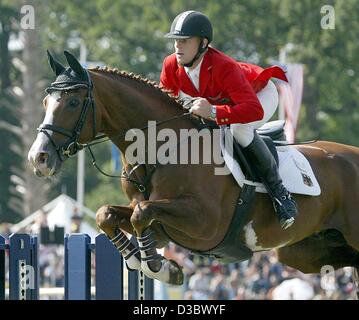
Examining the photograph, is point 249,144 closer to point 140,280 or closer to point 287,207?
point 287,207

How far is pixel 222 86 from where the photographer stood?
318 inches

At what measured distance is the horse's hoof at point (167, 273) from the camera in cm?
780

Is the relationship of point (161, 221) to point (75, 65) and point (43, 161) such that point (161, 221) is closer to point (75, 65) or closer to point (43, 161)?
point (43, 161)

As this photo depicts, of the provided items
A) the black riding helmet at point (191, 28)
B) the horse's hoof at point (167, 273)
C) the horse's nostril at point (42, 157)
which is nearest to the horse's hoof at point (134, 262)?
the horse's hoof at point (167, 273)

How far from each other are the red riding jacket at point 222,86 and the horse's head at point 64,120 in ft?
2.53

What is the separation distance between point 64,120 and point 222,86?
124 cm

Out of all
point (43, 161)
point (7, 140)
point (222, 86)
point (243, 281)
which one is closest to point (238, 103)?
point (222, 86)

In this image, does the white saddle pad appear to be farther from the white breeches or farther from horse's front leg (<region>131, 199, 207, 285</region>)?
horse's front leg (<region>131, 199, 207, 285</region>)

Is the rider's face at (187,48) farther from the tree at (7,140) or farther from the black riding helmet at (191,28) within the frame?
the tree at (7,140)

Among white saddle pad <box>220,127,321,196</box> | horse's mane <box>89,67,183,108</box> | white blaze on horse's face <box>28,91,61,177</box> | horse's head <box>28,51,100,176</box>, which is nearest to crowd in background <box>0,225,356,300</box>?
white saddle pad <box>220,127,321,196</box>
